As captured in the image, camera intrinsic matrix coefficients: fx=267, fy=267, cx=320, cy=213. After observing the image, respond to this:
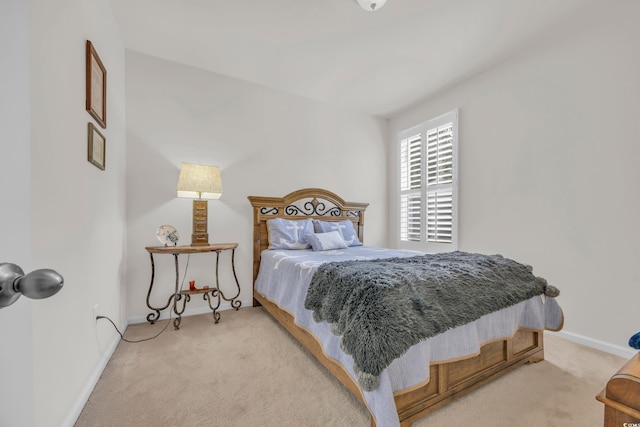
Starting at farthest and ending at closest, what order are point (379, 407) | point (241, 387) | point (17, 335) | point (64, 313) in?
point (241, 387), point (64, 313), point (379, 407), point (17, 335)

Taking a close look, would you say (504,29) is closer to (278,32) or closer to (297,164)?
(278,32)

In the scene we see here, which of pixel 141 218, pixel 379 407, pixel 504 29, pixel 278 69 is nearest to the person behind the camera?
pixel 379 407

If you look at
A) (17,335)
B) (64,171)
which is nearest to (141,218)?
(64,171)

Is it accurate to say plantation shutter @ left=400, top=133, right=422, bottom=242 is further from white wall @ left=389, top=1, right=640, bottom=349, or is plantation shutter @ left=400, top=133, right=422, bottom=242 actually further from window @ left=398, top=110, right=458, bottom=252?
white wall @ left=389, top=1, right=640, bottom=349

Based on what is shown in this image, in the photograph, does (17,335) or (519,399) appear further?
(519,399)

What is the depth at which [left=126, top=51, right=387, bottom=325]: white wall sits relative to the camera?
8.78ft

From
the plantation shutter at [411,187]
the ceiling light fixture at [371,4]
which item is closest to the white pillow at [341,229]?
the plantation shutter at [411,187]

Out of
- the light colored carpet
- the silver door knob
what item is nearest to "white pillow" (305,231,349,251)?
the light colored carpet

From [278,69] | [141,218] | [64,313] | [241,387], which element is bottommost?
[241,387]

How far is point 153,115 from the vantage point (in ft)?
9.01

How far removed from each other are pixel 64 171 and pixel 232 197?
1.80 metres

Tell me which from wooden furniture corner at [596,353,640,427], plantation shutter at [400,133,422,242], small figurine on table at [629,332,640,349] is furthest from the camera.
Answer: plantation shutter at [400,133,422,242]

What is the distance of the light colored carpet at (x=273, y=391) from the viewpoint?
1.36m

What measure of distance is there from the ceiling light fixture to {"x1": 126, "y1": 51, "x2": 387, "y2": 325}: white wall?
1650 millimetres
